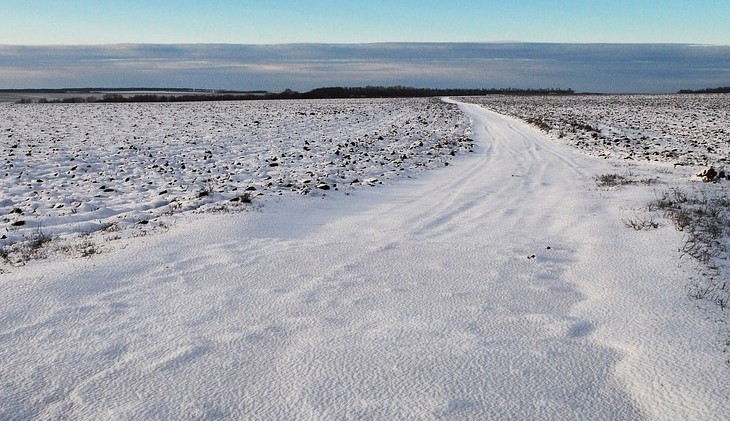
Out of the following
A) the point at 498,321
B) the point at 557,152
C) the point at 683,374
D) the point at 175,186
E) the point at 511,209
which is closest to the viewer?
the point at 683,374

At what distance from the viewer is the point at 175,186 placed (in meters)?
10.8

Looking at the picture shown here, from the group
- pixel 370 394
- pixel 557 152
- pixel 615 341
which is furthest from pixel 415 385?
pixel 557 152

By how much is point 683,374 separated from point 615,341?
1.68 ft

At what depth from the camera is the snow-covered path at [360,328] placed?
294 cm

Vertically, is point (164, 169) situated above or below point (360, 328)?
above

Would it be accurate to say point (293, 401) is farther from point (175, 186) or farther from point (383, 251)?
point (175, 186)

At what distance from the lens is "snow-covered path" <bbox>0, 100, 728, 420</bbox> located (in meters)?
2.94

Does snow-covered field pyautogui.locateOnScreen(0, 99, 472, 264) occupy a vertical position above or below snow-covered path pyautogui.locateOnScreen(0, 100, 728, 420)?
above

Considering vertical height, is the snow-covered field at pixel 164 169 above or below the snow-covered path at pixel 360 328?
above

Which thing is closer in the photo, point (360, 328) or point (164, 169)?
point (360, 328)

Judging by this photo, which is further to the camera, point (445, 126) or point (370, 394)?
point (445, 126)

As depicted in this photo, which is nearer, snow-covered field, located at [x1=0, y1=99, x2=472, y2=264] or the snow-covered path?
the snow-covered path

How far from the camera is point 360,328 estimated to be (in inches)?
152

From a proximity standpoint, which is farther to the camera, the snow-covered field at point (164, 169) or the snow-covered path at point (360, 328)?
the snow-covered field at point (164, 169)
